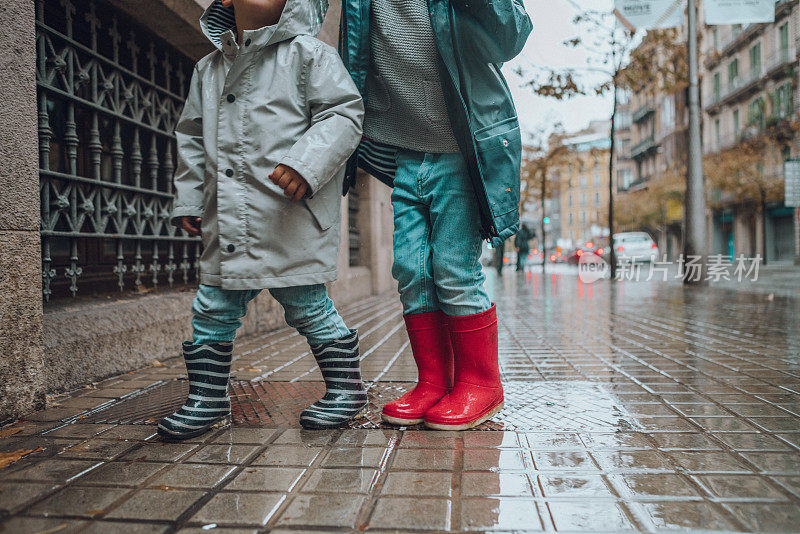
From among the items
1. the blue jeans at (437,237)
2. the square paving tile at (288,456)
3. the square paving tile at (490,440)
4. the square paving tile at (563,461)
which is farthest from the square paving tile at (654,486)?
the square paving tile at (288,456)

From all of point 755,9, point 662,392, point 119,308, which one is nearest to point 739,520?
point 662,392

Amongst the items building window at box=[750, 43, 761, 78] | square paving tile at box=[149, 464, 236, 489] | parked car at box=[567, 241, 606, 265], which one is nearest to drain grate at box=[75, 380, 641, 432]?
square paving tile at box=[149, 464, 236, 489]

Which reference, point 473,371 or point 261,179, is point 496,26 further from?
point 473,371

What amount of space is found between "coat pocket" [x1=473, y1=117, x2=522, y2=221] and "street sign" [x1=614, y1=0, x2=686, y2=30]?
895 cm

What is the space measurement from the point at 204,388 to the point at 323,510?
92 centimetres

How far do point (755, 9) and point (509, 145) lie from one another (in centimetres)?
868

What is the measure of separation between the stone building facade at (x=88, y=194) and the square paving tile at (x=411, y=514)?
1815 millimetres

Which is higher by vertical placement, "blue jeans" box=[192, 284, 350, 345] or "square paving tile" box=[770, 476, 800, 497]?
"blue jeans" box=[192, 284, 350, 345]

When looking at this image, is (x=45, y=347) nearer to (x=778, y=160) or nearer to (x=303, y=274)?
(x=303, y=274)

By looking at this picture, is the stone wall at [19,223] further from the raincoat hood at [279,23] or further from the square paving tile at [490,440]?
the square paving tile at [490,440]

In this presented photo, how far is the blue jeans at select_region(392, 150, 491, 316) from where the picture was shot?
2.49 metres

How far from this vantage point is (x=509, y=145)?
8.10 ft

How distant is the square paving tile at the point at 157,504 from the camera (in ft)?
5.44

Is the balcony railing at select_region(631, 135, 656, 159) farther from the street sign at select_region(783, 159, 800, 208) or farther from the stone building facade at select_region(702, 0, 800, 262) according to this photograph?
the street sign at select_region(783, 159, 800, 208)
